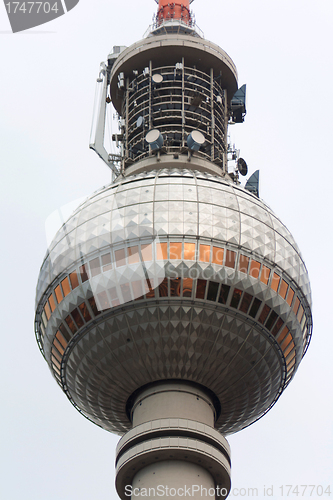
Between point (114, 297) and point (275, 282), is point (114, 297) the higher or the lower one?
the lower one

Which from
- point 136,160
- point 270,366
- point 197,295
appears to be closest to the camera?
point 197,295

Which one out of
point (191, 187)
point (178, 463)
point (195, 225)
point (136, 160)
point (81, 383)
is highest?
point (136, 160)

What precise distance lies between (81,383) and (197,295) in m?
9.37

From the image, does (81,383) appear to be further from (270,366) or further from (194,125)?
(194,125)

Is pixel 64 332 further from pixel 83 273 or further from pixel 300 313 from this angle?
pixel 300 313

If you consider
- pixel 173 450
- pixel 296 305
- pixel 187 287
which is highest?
pixel 296 305

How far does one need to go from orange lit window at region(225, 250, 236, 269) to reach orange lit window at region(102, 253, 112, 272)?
20.9ft

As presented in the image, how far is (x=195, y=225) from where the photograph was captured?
137 ft

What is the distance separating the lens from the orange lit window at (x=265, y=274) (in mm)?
41875

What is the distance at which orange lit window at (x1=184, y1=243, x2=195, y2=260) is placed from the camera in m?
40.9

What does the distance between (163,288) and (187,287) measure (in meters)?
1.29

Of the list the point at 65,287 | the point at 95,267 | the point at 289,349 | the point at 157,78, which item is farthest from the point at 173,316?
the point at 157,78

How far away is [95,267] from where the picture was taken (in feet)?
136

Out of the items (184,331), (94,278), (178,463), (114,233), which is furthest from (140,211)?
(178,463)
